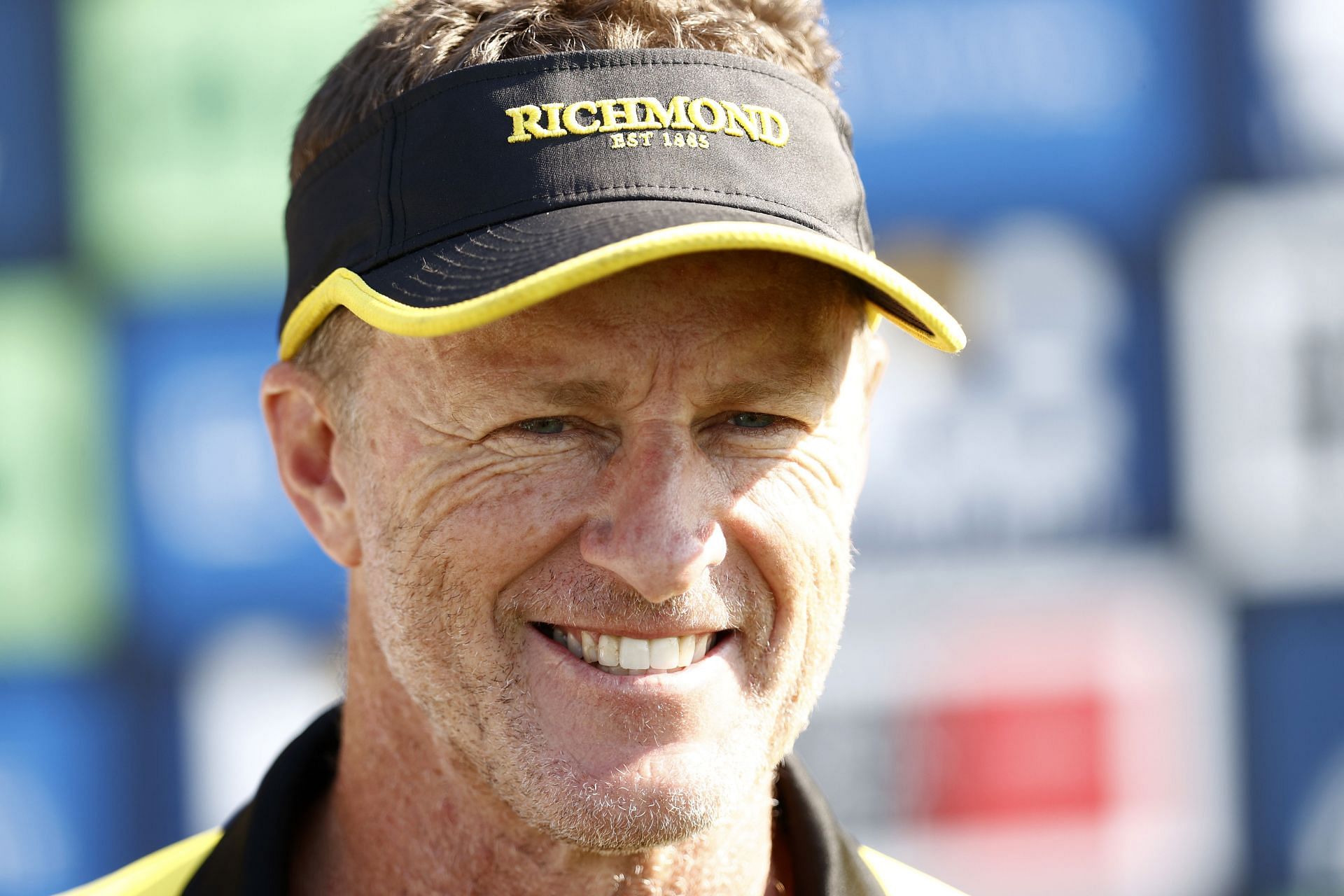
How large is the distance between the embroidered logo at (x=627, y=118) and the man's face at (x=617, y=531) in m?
0.14

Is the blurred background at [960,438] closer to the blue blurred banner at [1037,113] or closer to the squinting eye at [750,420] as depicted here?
the blue blurred banner at [1037,113]

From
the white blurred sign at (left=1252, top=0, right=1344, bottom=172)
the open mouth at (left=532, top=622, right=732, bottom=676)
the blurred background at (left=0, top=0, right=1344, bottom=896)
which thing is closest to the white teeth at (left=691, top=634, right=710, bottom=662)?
the open mouth at (left=532, top=622, right=732, bottom=676)

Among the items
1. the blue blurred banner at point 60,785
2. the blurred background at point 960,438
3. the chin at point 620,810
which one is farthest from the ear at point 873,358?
the blue blurred banner at point 60,785

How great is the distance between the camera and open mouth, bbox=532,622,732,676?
62.2 inches

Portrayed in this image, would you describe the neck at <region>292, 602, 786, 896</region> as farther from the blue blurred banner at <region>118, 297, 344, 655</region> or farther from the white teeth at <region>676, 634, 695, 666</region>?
the blue blurred banner at <region>118, 297, 344, 655</region>

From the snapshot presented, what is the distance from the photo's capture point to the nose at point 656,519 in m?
1.50

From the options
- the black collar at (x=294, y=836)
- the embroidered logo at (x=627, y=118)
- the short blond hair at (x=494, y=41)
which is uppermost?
the short blond hair at (x=494, y=41)

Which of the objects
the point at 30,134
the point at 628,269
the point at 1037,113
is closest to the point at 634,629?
the point at 628,269

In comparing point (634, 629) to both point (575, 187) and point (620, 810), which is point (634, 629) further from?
point (575, 187)

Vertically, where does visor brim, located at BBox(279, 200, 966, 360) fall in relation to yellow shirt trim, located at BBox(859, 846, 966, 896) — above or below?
above

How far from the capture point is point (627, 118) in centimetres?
154

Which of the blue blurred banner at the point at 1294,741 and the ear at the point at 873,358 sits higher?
the ear at the point at 873,358

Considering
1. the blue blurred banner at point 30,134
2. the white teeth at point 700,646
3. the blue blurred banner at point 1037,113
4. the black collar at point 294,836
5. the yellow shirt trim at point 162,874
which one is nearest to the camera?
the white teeth at point 700,646

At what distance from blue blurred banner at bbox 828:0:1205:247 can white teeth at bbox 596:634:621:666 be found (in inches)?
97.5
